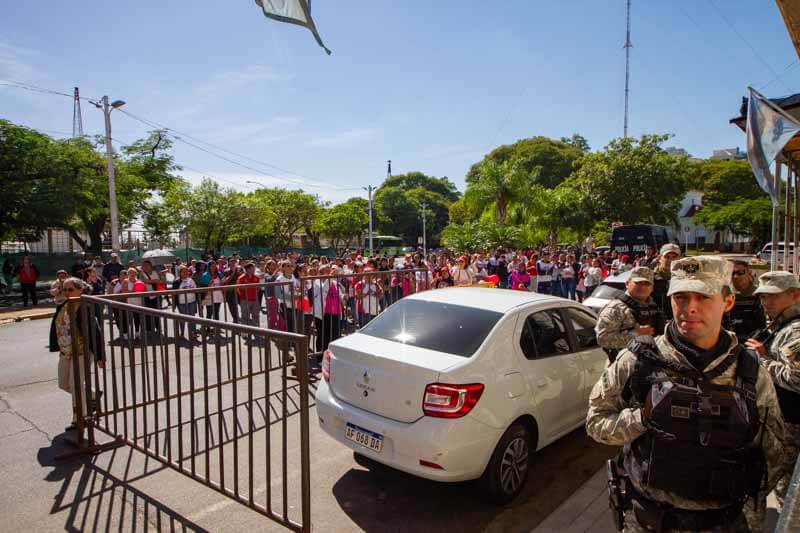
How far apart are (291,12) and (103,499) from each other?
186 inches

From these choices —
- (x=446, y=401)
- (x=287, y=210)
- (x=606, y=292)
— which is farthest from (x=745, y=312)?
(x=287, y=210)

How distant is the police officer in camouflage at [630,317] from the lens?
14.2 feet

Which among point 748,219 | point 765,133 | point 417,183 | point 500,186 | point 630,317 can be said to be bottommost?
point 630,317

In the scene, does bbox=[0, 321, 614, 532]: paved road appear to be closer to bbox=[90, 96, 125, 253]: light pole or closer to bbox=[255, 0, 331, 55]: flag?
bbox=[255, 0, 331, 55]: flag

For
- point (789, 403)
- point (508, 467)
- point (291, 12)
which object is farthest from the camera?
point (291, 12)

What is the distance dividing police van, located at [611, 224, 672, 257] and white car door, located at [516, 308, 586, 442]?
18.4 metres

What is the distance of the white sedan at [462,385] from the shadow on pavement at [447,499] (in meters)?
0.18

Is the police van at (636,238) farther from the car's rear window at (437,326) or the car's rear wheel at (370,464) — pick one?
the car's rear wheel at (370,464)

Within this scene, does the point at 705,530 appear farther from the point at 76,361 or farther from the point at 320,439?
the point at 76,361

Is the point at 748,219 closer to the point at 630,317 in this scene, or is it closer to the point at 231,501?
the point at 630,317

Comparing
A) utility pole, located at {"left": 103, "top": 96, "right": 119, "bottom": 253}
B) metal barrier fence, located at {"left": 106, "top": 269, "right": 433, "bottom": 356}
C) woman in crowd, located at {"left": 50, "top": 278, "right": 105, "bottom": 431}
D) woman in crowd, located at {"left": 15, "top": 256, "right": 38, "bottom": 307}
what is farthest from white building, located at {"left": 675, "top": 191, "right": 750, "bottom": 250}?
woman in crowd, located at {"left": 50, "top": 278, "right": 105, "bottom": 431}

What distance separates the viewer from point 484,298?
463 centimetres

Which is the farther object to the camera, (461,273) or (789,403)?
(461,273)

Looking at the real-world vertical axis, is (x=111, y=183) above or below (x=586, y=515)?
above
